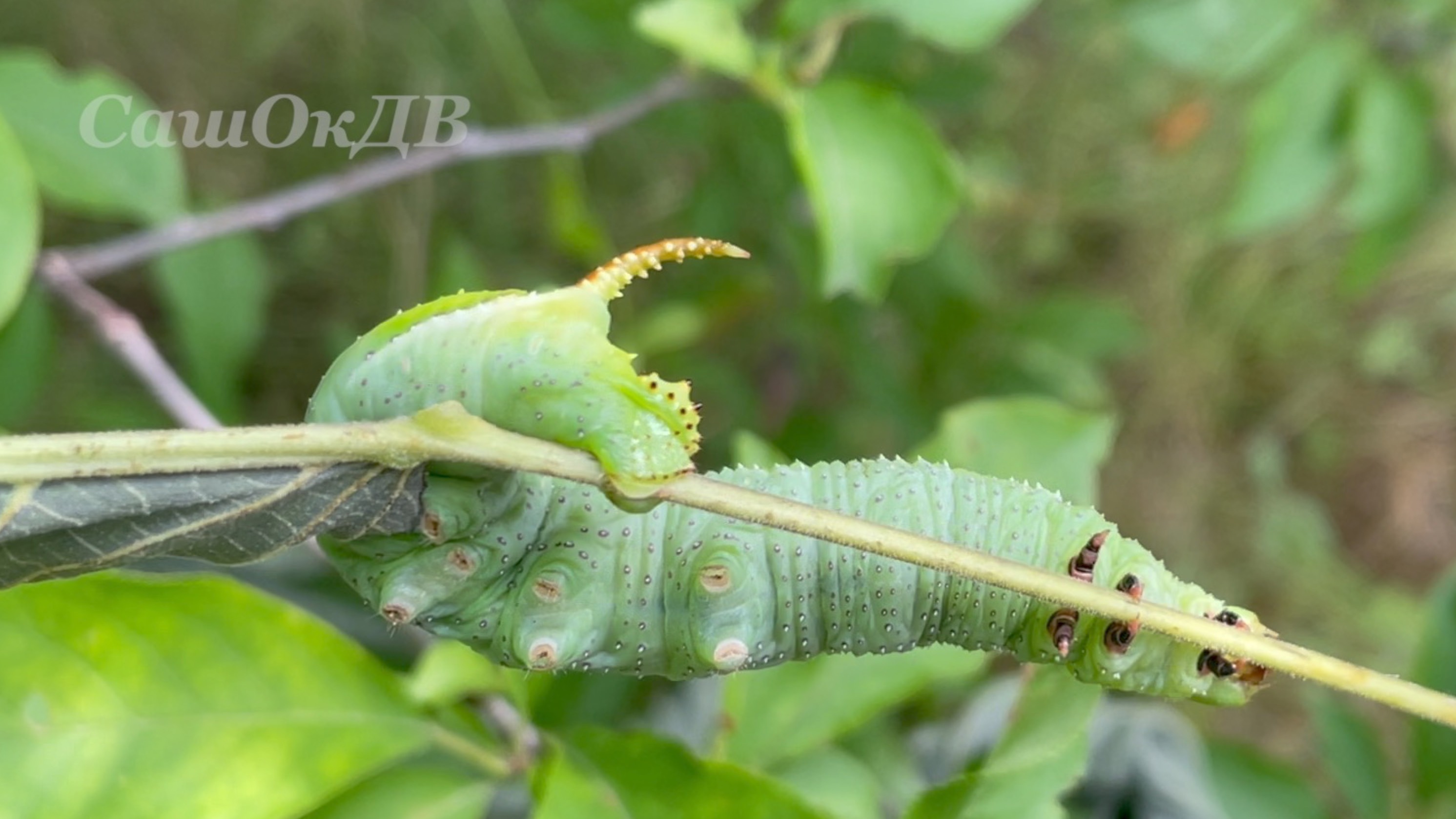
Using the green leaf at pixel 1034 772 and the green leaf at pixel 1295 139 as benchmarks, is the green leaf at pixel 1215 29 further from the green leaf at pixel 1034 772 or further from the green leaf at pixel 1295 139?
the green leaf at pixel 1034 772

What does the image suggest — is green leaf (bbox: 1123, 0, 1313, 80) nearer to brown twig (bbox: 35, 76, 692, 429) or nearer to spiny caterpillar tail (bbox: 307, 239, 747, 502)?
brown twig (bbox: 35, 76, 692, 429)

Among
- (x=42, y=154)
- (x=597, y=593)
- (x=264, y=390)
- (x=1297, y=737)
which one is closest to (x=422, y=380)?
(x=597, y=593)

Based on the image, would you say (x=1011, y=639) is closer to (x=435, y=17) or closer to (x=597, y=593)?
(x=597, y=593)

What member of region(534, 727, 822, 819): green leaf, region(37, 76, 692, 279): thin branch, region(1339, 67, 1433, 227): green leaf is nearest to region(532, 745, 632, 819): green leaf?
region(534, 727, 822, 819): green leaf

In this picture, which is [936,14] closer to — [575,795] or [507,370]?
[507,370]

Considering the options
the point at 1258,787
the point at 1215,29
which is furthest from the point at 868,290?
the point at 1258,787

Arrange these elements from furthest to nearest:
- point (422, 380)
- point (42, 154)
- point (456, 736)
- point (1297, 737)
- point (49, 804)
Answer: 1. point (1297, 737)
2. point (42, 154)
3. point (456, 736)
4. point (49, 804)
5. point (422, 380)

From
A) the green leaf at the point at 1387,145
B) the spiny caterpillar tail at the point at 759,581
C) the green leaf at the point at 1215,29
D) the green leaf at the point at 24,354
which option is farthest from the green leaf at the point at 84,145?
the green leaf at the point at 1387,145

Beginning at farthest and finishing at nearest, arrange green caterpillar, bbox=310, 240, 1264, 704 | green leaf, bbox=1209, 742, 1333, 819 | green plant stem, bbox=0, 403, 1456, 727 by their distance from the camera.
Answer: green leaf, bbox=1209, 742, 1333, 819 → green caterpillar, bbox=310, 240, 1264, 704 → green plant stem, bbox=0, 403, 1456, 727
